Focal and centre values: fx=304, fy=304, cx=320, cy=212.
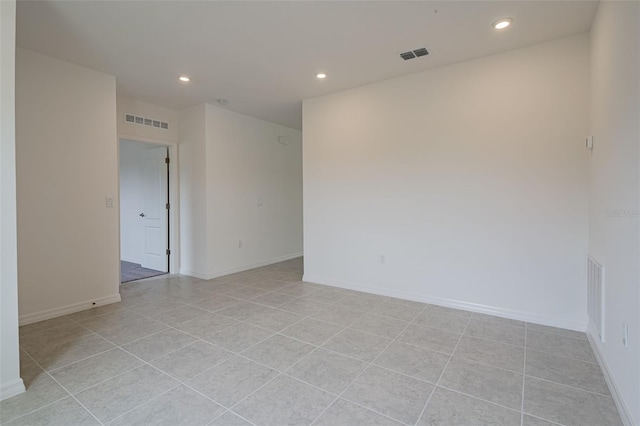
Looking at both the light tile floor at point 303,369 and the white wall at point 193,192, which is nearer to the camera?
the light tile floor at point 303,369

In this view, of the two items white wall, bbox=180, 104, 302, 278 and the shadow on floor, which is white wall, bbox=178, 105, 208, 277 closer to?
white wall, bbox=180, 104, 302, 278

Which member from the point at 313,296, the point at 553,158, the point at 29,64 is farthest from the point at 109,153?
the point at 553,158

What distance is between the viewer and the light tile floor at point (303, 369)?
1.77 metres

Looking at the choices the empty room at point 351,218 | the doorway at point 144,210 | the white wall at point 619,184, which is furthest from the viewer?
the doorway at point 144,210

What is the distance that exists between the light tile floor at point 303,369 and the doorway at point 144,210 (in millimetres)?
2045

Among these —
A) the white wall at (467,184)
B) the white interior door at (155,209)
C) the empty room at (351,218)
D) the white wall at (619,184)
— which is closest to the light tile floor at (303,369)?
the empty room at (351,218)

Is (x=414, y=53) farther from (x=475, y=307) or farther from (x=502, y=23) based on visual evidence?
(x=475, y=307)

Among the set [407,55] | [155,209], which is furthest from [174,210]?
[407,55]

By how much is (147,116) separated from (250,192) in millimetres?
2019

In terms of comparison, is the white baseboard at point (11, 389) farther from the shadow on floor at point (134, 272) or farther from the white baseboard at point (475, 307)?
the white baseboard at point (475, 307)

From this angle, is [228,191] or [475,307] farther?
[228,191]

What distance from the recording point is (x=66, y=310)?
3.39 m

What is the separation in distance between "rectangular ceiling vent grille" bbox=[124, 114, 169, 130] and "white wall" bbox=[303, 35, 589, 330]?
8.37ft

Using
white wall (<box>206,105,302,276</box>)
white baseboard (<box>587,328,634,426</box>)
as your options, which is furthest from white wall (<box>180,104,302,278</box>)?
white baseboard (<box>587,328,634,426</box>)
